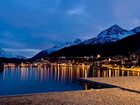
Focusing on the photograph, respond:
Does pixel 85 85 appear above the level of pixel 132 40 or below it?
below

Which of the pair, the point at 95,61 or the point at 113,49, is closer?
the point at 95,61

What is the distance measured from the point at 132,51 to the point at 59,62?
54.2 meters

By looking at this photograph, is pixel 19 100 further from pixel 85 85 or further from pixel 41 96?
pixel 85 85

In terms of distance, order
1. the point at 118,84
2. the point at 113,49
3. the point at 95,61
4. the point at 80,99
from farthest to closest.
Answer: the point at 113,49, the point at 95,61, the point at 118,84, the point at 80,99

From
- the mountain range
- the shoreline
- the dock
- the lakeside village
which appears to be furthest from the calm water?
the mountain range

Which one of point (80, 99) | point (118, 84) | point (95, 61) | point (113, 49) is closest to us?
point (80, 99)

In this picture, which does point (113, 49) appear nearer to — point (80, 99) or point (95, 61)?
point (95, 61)

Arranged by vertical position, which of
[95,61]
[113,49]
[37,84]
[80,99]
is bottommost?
[37,84]

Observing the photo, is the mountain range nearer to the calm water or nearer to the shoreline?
the calm water

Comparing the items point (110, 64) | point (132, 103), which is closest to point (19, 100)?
point (132, 103)

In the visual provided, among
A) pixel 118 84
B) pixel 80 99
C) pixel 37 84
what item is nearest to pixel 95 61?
pixel 37 84

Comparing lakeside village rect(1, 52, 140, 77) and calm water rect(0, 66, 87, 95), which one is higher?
lakeside village rect(1, 52, 140, 77)

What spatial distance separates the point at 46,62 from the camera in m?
189

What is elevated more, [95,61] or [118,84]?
[95,61]
